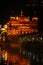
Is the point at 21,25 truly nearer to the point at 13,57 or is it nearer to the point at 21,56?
the point at 21,56

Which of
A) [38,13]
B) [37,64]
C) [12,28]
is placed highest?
[37,64]

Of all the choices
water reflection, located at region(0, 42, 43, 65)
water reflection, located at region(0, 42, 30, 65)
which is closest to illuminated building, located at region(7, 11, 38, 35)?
water reflection, located at region(0, 42, 43, 65)

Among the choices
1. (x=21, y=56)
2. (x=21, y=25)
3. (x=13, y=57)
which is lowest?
(x=21, y=25)

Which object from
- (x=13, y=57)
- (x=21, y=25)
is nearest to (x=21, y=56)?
(x=13, y=57)

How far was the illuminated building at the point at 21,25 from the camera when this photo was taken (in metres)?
45.2

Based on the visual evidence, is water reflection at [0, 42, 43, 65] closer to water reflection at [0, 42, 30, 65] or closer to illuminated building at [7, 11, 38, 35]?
water reflection at [0, 42, 30, 65]

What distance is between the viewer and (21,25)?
160 feet

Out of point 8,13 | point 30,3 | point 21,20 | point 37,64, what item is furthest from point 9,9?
point 37,64

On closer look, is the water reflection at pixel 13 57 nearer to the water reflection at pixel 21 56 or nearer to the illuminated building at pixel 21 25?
the water reflection at pixel 21 56

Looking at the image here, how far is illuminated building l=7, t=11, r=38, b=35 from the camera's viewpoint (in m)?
45.2

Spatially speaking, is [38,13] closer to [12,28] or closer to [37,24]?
[37,24]

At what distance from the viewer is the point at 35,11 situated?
42.3m

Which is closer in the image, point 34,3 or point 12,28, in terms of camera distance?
point 34,3

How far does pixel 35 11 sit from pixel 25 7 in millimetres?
2664
